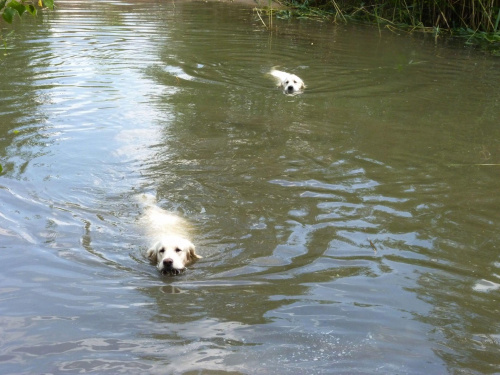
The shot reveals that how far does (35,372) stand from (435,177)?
14.7ft

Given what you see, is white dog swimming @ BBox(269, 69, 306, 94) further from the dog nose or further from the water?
the dog nose

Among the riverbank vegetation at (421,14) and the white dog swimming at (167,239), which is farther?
the riverbank vegetation at (421,14)

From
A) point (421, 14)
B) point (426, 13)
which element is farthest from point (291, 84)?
point (426, 13)

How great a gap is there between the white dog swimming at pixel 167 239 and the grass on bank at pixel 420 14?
30.6 feet

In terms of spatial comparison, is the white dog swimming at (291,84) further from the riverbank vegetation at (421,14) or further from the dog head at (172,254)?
the dog head at (172,254)

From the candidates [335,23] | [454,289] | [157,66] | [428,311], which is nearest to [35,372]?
[428,311]

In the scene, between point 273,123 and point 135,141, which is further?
point 273,123

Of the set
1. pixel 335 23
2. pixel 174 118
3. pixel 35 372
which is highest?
pixel 335 23

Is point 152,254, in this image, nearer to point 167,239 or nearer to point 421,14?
point 167,239

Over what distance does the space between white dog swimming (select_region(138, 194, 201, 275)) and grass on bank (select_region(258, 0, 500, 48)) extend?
368 inches

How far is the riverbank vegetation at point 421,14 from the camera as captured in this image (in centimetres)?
1356

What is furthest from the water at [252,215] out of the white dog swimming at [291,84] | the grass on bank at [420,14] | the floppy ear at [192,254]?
the grass on bank at [420,14]

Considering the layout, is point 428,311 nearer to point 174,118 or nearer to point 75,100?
point 174,118

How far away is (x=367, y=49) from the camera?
43.5 feet
